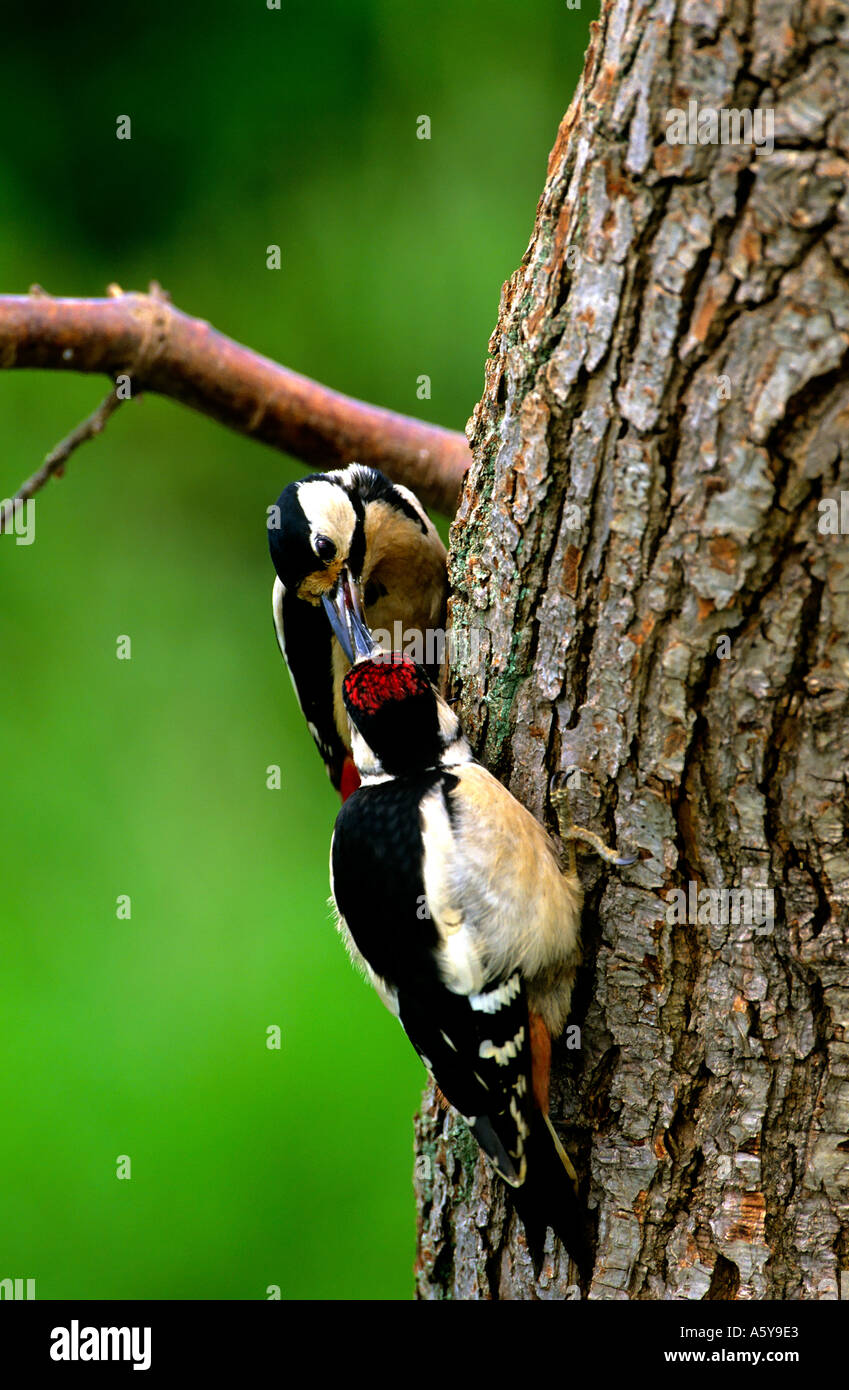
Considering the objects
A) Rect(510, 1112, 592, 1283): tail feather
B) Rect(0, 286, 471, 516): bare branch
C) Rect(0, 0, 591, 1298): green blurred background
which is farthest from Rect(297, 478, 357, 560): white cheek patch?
Rect(0, 0, 591, 1298): green blurred background

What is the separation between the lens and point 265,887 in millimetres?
3752

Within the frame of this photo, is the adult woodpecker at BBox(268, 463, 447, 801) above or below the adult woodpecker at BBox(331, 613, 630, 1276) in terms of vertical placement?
above

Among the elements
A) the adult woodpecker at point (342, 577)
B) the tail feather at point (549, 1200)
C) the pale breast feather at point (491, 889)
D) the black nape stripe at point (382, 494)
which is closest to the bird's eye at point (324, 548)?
the adult woodpecker at point (342, 577)

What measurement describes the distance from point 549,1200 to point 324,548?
3.55 ft

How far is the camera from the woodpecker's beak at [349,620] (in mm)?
1946

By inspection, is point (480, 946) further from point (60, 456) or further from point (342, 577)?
point (60, 456)

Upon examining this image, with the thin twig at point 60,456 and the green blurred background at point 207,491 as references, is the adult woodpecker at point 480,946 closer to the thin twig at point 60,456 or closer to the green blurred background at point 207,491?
the thin twig at point 60,456

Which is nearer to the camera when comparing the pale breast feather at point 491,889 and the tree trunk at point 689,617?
the tree trunk at point 689,617

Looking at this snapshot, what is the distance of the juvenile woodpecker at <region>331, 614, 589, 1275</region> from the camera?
1.43 m

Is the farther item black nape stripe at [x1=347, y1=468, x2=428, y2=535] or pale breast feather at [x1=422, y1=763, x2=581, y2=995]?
black nape stripe at [x1=347, y1=468, x2=428, y2=535]

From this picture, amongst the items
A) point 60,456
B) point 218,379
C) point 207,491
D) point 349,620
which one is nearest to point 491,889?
point 349,620

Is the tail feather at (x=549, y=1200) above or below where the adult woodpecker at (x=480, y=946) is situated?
below

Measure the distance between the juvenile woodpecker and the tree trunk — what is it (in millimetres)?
51

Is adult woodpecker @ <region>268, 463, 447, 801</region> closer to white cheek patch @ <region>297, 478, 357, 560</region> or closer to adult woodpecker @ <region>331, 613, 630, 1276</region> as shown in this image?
white cheek patch @ <region>297, 478, 357, 560</region>
